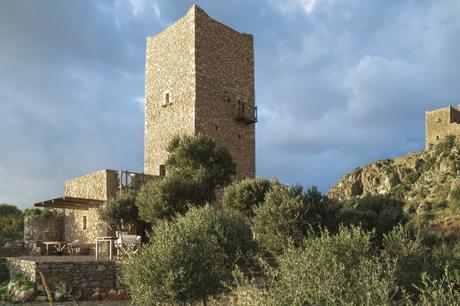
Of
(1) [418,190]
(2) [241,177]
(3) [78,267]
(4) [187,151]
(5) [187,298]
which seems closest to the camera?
(5) [187,298]

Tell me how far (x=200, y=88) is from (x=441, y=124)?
32.1 metres

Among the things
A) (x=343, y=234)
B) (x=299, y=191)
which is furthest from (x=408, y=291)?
(x=299, y=191)

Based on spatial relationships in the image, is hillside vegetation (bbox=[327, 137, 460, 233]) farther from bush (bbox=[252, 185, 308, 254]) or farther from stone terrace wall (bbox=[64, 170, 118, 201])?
stone terrace wall (bbox=[64, 170, 118, 201])

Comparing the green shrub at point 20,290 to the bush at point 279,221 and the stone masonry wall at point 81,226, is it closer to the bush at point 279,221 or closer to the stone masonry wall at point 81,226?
the stone masonry wall at point 81,226

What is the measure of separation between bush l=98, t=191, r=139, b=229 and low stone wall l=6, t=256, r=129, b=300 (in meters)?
3.56

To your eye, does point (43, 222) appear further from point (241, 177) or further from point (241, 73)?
point (241, 73)

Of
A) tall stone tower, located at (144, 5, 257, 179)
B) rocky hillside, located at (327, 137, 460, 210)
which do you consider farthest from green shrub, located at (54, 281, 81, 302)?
rocky hillside, located at (327, 137, 460, 210)

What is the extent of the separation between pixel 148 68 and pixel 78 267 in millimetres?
14448

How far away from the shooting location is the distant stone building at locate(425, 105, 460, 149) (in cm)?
4667

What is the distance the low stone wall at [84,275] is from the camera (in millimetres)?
15367

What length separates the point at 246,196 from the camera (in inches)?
727

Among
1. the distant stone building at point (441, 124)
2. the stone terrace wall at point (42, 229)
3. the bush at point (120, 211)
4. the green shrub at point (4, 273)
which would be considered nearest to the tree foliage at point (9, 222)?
the stone terrace wall at point (42, 229)

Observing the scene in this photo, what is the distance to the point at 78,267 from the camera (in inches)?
622

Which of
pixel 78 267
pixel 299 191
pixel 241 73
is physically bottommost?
pixel 78 267
